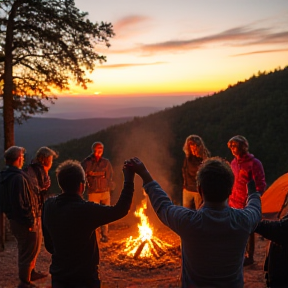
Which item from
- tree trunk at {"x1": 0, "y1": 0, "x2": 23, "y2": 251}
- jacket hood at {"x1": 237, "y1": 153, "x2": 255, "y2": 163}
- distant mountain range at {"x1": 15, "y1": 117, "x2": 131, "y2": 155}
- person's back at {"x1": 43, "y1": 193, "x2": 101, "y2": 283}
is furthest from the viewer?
distant mountain range at {"x1": 15, "y1": 117, "x2": 131, "y2": 155}

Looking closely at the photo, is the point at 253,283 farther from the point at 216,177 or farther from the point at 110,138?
the point at 110,138

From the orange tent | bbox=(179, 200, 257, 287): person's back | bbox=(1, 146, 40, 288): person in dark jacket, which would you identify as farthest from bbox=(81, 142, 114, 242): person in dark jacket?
bbox=(179, 200, 257, 287): person's back

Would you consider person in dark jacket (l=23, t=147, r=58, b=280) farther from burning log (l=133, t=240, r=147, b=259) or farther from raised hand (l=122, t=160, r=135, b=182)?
raised hand (l=122, t=160, r=135, b=182)

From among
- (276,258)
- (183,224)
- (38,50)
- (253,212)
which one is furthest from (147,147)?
(183,224)

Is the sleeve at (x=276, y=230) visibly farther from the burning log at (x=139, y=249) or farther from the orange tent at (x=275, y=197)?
the orange tent at (x=275, y=197)

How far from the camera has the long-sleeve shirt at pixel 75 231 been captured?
2.94 metres

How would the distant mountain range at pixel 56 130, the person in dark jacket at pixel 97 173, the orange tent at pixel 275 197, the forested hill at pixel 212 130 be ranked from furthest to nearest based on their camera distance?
the distant mountain range at pixel 56 130
the forested hill at pixel 212 130
the orange tent at pixel 275 197
the person in dark jacket at pixel 97 173

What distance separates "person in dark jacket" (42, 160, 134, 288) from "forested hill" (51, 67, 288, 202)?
537 inches

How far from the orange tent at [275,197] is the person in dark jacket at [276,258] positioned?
5027 mm

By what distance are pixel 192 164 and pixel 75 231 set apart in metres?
4.20

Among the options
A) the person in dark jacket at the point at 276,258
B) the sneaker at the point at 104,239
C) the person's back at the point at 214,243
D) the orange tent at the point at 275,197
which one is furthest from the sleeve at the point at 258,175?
the sneaker at the point at 104,239

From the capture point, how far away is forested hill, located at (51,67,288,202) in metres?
20.9

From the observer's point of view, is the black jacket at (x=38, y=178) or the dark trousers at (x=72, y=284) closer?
the dark trousers at (x=72, y=284)

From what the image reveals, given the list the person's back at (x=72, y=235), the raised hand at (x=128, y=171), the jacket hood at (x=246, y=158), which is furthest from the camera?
the jacket hood at (x=246, y=158)
